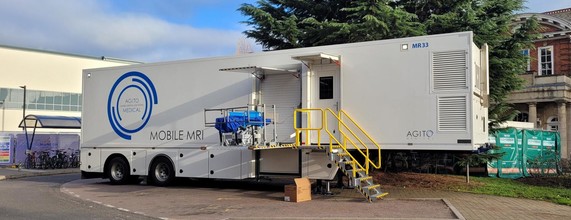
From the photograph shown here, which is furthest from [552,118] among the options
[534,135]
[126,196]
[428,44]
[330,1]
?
[126,196]

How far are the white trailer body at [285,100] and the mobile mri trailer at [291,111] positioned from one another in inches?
1.1

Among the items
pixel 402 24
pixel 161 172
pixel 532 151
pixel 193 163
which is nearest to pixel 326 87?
pixel 402 24

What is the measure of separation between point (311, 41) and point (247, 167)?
522cm

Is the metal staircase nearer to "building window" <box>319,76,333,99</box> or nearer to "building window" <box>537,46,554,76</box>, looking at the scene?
"building window" <box>319,76,333,99</box>

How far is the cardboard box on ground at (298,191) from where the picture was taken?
12484mm

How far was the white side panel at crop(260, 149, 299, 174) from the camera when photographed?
46.0 feet

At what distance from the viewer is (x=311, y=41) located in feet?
57.7

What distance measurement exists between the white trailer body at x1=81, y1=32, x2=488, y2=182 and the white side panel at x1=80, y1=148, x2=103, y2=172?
0.11 feet

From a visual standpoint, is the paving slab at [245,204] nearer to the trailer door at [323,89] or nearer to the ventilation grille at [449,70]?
the trailer door at [323,89]

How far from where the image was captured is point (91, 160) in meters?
17.4

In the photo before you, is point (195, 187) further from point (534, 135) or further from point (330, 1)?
point (534, 135)

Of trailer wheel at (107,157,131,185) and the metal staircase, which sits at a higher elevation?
the metal staircase

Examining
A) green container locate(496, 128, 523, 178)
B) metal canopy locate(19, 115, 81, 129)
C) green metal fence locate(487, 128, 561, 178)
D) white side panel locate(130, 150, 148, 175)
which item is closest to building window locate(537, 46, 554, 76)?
green metal fence locate(487, 128, 561, 178)

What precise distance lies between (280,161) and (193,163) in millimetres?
2782
